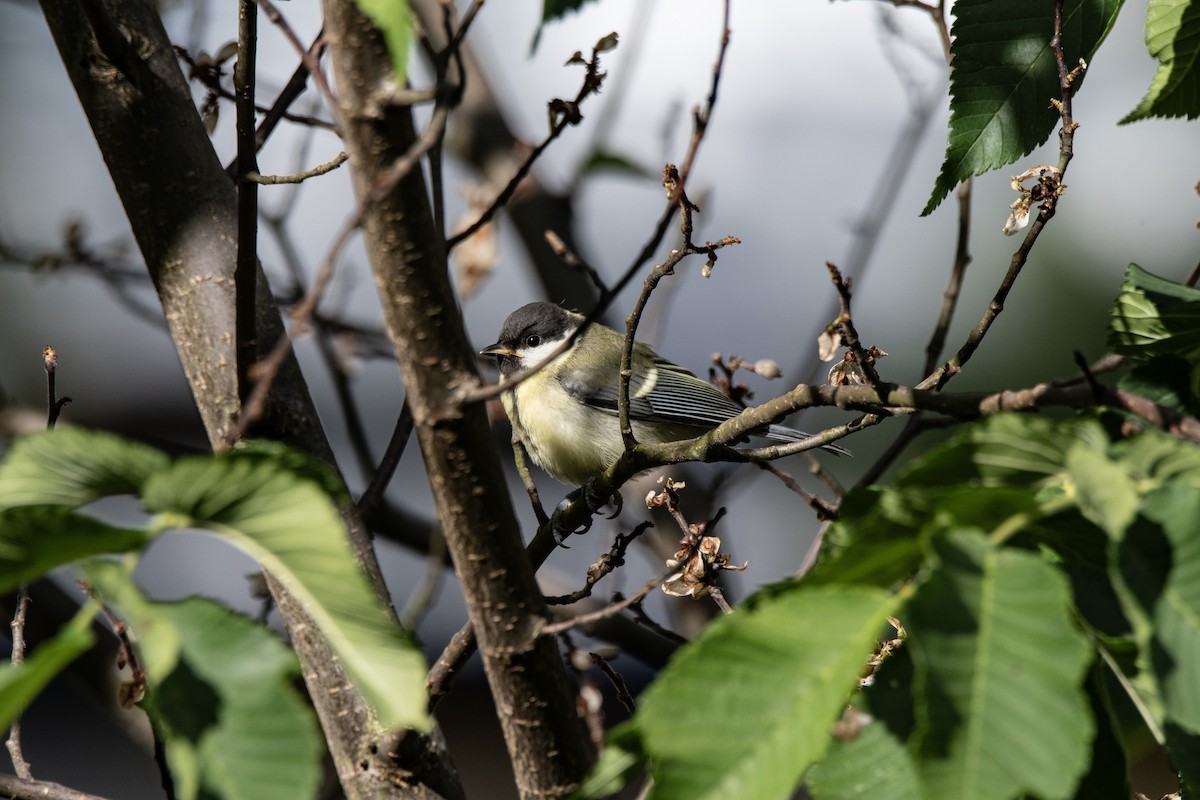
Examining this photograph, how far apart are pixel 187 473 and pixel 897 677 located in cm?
72

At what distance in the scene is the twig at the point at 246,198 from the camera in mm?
1729

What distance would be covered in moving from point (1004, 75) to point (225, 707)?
4.86 feet

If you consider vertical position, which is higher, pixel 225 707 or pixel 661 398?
pixel 225 707

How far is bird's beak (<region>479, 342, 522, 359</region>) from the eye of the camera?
14.4ft

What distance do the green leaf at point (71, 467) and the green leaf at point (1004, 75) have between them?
1244 mm

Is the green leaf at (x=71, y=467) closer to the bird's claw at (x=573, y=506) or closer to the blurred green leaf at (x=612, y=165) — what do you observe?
the bird's claw at (x=573, y=506)

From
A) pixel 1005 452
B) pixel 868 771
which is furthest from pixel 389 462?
pixel 1005 452

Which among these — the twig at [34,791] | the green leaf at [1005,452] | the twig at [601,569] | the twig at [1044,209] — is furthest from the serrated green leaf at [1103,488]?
the twig at [34,791]

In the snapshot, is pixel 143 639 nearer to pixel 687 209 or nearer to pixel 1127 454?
pixel 1127 454

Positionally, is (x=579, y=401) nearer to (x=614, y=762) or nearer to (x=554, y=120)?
(x=554, y=120)

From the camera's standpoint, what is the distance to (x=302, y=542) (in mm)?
994

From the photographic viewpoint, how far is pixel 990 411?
1320 mm

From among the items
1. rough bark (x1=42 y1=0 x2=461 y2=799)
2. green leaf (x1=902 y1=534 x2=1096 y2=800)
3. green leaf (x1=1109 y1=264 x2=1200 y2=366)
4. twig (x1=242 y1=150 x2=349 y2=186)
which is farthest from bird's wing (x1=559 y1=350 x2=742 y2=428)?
green leaf (x1=902 y1=534 x2=1096 y2=800)

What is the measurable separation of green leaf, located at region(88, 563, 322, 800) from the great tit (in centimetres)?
313
